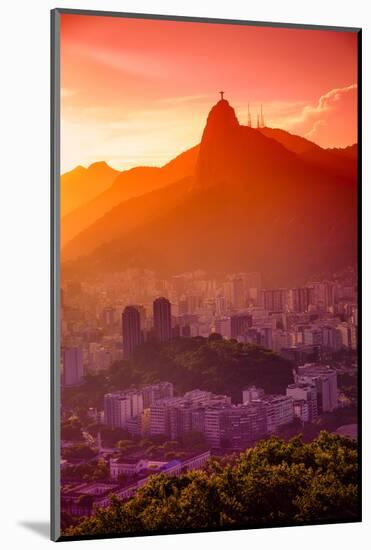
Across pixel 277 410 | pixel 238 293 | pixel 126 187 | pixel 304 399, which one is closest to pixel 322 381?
pixel 304 399

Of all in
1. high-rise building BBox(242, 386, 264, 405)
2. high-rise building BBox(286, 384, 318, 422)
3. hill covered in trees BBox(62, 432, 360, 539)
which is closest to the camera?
hill covered in trees BBox(62, 432, 360, 539)

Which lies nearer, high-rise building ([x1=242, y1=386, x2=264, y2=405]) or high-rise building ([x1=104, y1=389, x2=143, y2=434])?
high-rise building ([x1=104, y1=389, x2=143, y2=434])

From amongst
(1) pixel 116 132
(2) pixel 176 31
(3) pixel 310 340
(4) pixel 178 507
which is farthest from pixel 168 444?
(2) pixel 176 31

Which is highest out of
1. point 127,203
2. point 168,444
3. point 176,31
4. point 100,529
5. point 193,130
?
point 176,31

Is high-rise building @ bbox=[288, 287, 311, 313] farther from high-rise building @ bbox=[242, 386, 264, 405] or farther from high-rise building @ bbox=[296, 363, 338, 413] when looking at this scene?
high-rise building @ bbox=[242, 386, 264, 405]

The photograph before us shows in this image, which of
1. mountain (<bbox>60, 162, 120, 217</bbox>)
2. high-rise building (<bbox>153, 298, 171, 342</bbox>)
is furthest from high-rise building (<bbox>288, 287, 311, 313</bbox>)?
mountain (<bbox>60, 162, 120, 217</bbox>)

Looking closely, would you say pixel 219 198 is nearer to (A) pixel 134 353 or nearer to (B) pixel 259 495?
(A) pixel 134 353

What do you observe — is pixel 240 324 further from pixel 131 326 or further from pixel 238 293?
pixel 131 326
